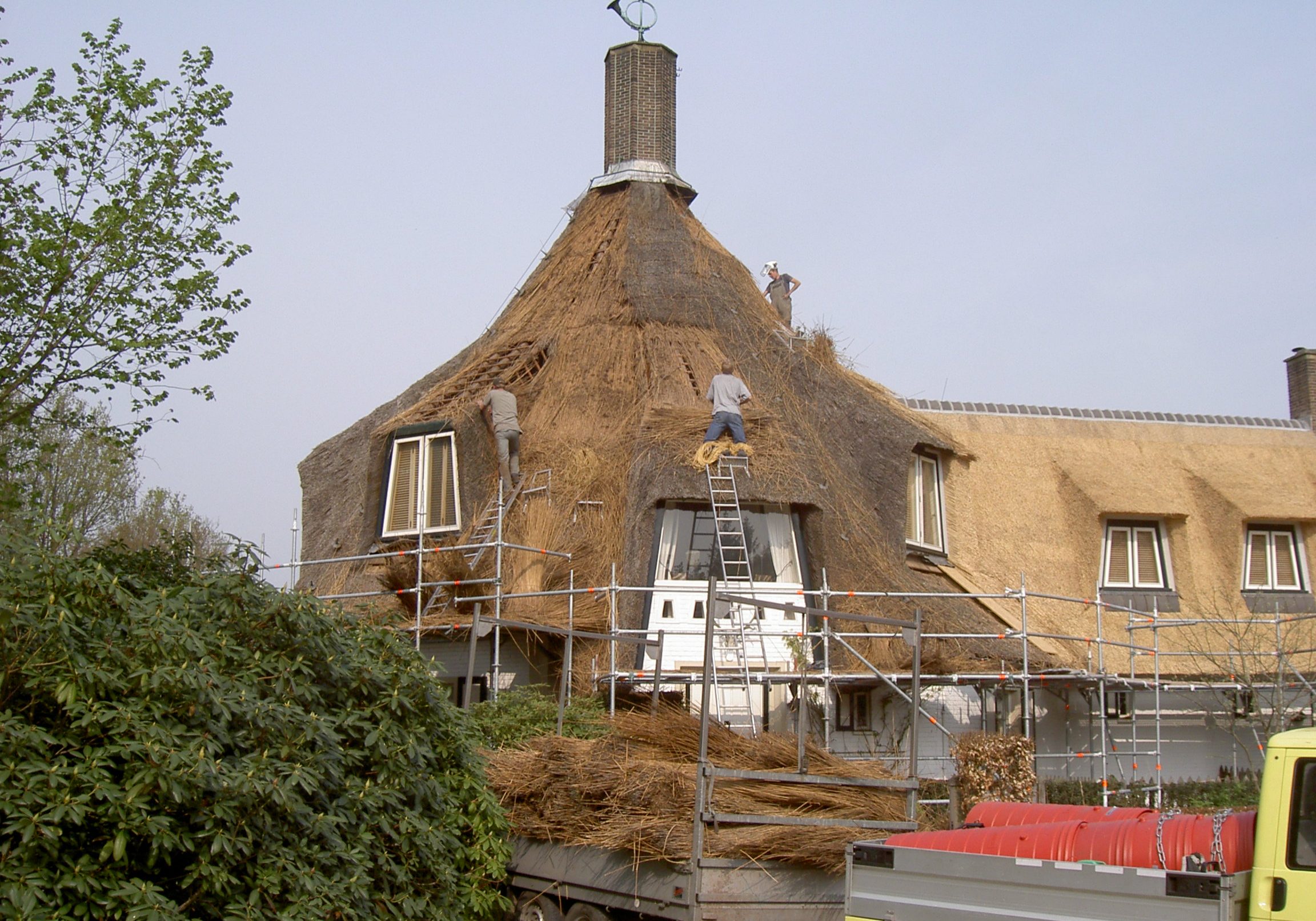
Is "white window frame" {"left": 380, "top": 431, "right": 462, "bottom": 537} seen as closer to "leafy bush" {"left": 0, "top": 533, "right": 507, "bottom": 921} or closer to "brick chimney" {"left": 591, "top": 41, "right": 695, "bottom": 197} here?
"brick chimney" {"left": 591, "top": 41, "right": 695, "bottom": 197}

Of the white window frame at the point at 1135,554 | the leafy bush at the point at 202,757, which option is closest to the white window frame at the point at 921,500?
the white window frame at the point at 1135,554

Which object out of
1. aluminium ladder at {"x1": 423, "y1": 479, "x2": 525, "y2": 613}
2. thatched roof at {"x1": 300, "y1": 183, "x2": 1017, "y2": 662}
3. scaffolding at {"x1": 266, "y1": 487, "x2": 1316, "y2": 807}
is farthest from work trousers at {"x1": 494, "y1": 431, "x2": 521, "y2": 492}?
scaffolding at {"x1": 266, "y1": 487, "x2": 1316, "y2": 807}

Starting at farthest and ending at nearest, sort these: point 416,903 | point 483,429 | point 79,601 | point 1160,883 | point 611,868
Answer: point 483,429
point 611,868
point 416,903
point 79,601
point 1160,883

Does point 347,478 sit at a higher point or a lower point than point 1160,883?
higher

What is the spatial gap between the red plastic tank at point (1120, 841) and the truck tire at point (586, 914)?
9.98ft

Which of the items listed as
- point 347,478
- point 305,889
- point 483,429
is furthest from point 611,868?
point 347,478

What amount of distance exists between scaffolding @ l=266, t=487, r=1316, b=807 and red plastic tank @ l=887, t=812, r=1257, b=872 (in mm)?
4691

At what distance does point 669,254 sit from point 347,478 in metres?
6.33

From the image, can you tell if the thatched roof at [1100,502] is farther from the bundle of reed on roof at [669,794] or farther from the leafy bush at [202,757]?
the leafy bush at [202,757]

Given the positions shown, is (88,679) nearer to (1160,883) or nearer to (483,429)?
(1160,883)

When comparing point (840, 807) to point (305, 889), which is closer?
point (305, 889)

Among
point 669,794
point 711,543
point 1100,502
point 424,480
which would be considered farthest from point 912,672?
point 1100,502

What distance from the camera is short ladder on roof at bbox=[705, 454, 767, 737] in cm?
1667

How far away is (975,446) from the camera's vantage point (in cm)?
2389
